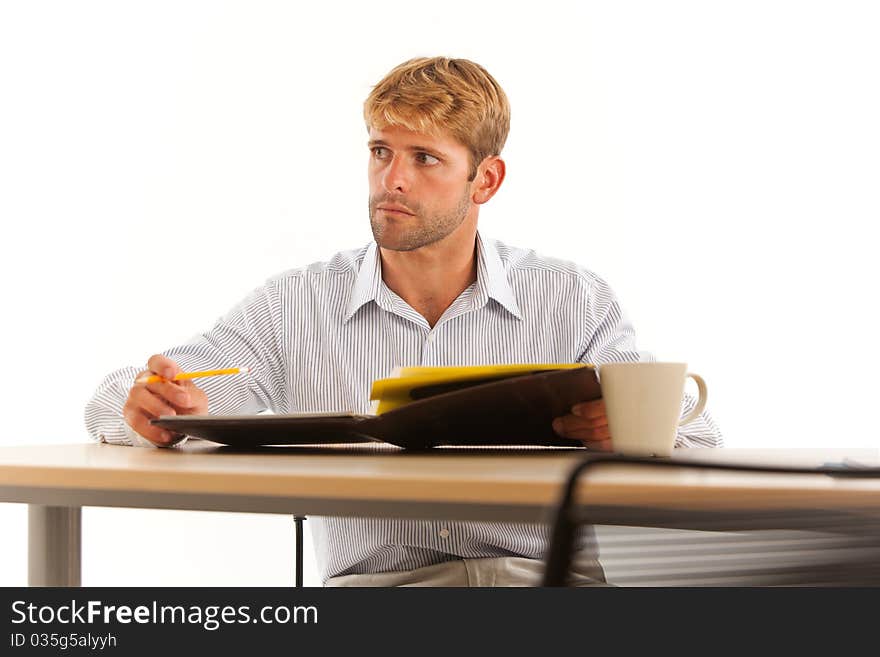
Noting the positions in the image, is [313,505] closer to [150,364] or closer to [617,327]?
[150,364]

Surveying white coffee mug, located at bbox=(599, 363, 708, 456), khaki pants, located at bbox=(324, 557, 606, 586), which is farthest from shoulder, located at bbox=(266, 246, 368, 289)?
white coffee mug, located at bbox=(599, 363, 708, 456)

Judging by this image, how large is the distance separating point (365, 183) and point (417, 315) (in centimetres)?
147

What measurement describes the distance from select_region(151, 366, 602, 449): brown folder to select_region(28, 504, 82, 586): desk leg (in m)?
0.29

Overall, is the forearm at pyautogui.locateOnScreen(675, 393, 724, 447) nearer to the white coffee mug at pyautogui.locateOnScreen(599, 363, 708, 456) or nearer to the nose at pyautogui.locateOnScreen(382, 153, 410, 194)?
the white coffee mug at pyautogui.locateOnScreen(599, 363, 708, 456)

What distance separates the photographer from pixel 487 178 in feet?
6.77

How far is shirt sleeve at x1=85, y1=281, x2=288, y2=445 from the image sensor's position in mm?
1553

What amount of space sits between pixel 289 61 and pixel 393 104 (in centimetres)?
149

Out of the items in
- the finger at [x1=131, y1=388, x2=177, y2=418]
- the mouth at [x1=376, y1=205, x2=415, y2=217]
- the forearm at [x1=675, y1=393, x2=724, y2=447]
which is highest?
the mouth at [x1=376, y1=205, x2=415, y2=217]

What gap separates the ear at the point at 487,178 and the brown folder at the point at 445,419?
1046 millimetres

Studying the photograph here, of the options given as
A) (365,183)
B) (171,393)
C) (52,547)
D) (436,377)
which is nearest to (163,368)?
(171,393)

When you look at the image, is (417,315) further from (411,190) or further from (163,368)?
(163,368)

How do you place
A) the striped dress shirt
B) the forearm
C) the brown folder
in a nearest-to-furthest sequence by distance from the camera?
the brown folder
the forearm
the striped dress shirt

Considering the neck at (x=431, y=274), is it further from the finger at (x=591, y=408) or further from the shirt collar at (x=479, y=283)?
the finger at (x=591, y=408)

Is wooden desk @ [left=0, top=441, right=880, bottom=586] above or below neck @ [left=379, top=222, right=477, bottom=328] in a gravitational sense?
below
